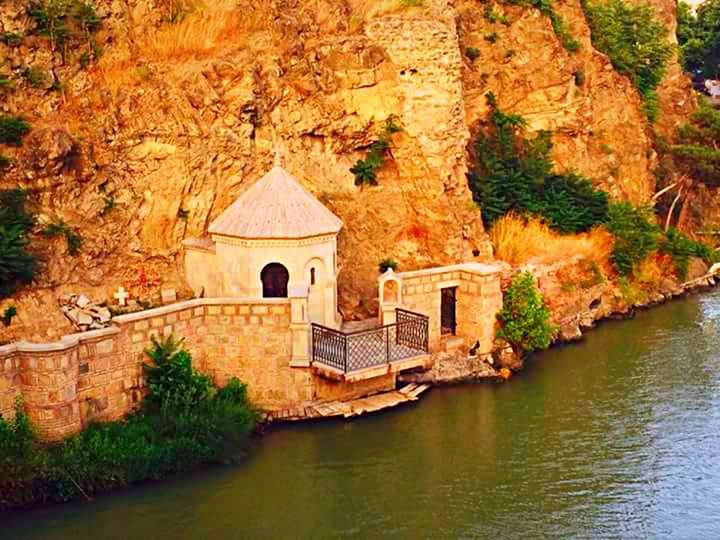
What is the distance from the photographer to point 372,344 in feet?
62.2

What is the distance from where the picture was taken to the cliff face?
18.5m

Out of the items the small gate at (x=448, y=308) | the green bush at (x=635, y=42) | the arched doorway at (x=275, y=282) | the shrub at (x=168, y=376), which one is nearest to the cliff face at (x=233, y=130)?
the small gate at (x=448, y=308)

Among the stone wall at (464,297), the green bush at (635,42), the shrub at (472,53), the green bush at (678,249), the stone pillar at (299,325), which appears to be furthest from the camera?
the green bush at (635,42)

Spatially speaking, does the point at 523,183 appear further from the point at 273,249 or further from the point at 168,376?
the point at 168,376

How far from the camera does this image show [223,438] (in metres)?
16.6

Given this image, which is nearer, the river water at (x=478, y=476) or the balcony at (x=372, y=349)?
the river water at (x=478, y=476)

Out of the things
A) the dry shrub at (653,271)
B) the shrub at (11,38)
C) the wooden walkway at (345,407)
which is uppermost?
the shrub at (11,38)

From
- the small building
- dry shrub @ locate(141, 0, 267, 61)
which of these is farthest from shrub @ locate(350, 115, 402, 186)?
dry shrub @ locate(141, 0, 267, 61)

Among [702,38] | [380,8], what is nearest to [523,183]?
[380,8]

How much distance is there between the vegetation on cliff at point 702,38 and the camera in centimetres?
4559

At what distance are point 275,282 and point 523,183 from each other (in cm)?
833

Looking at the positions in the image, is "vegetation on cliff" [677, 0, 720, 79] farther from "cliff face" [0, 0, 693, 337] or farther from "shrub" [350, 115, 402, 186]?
"shrub" [350, 115, 402, 186]

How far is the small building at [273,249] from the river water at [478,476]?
254 centimetres

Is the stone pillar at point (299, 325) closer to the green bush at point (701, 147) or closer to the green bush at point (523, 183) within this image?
the green bush at point (523, 183)
